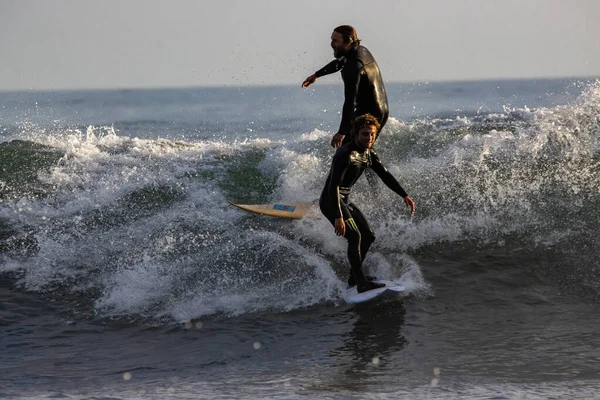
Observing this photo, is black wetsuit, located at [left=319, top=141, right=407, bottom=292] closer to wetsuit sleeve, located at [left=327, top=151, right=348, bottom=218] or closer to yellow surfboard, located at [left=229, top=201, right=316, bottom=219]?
wetsuit sleeve, located at [left=327, top=151, right=348, bottom=218]

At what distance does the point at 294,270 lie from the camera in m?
8.19

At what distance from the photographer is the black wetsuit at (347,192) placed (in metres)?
7.10

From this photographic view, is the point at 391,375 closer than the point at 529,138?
Yes

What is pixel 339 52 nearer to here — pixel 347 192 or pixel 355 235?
pixel 347 192

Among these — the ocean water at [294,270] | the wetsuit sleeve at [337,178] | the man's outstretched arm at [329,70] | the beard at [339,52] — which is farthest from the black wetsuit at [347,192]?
the man's outstretched arm at [329,70]

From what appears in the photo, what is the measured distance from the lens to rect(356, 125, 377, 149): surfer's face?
22.9 ft

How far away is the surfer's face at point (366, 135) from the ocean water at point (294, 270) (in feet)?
4.81

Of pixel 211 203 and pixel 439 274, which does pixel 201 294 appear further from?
pixel 211 203

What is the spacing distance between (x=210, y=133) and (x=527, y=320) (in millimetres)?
19525

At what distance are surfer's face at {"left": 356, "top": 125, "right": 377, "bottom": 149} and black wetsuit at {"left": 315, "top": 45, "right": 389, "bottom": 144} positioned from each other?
68cm

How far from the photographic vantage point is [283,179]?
37.8 feet

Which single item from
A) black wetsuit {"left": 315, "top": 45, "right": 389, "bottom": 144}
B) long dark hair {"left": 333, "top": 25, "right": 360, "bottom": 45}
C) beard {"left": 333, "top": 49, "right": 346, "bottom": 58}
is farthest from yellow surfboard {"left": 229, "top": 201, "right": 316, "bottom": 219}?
long dark hair {"left": 333, "top": 25, "right": 360, "bottom": 45}

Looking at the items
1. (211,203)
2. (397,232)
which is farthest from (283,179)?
(397,232)

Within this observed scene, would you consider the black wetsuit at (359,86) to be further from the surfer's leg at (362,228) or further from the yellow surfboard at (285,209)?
the yellow surfboard at (285,209)
